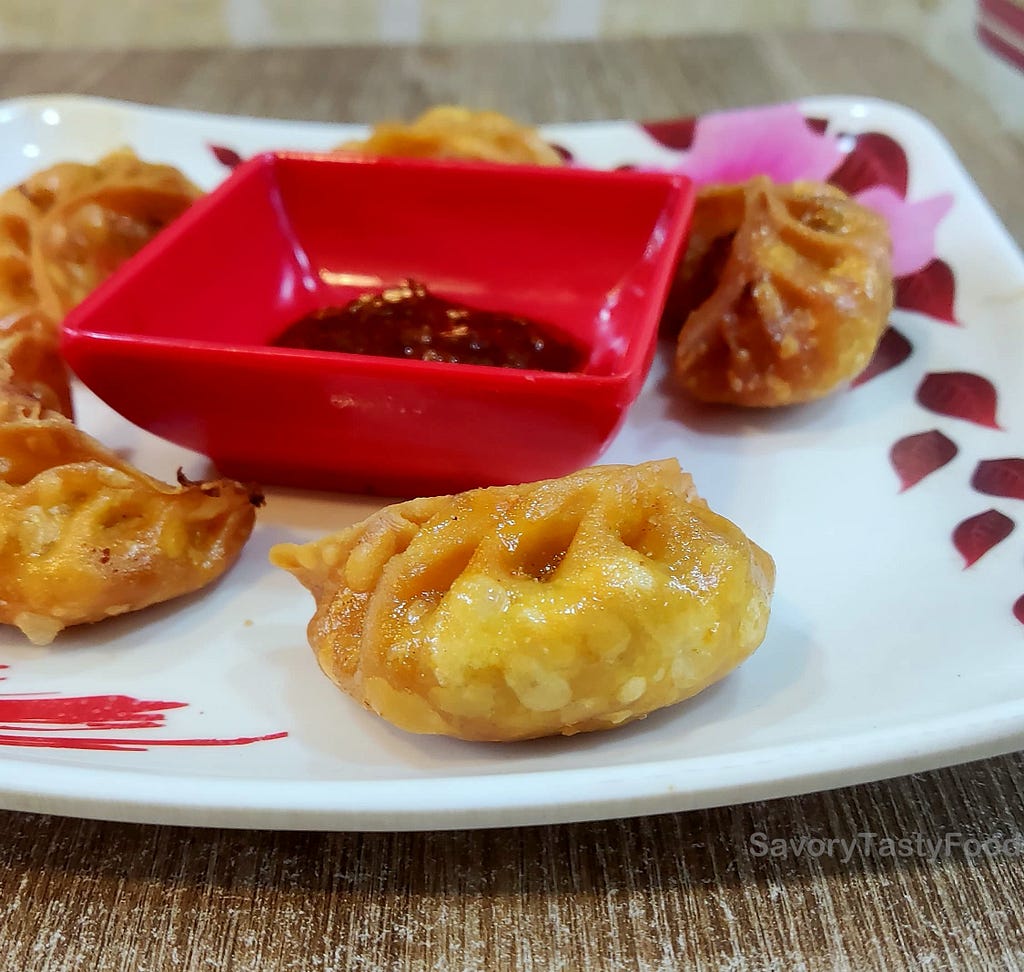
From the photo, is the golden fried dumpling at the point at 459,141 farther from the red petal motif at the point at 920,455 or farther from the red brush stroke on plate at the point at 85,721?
the red brush stroke on plate at the point at 85,721

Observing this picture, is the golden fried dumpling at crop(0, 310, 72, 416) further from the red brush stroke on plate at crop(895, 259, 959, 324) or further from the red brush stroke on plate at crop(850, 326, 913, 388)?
the red brush stroke on plate at crop(895, 259, 959, 324)

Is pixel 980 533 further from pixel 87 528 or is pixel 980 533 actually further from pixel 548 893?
pixel 87 528

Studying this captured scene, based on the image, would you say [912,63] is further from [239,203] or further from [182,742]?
[182,742]

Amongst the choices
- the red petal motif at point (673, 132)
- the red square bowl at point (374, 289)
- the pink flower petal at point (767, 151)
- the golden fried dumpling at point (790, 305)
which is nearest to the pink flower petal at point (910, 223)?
the pink flower petal at point (767, 151)

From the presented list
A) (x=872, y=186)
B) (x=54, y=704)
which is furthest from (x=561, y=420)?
(x=872, y=186)

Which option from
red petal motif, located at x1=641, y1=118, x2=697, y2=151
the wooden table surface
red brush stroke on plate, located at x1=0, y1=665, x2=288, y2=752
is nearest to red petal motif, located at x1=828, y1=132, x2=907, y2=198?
red petal motif, located at x1=641, y1=118, x2=697, y2=151

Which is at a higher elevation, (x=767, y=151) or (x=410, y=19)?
(x=767, y=151)

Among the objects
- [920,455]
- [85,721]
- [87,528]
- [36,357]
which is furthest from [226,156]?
[920,455]
